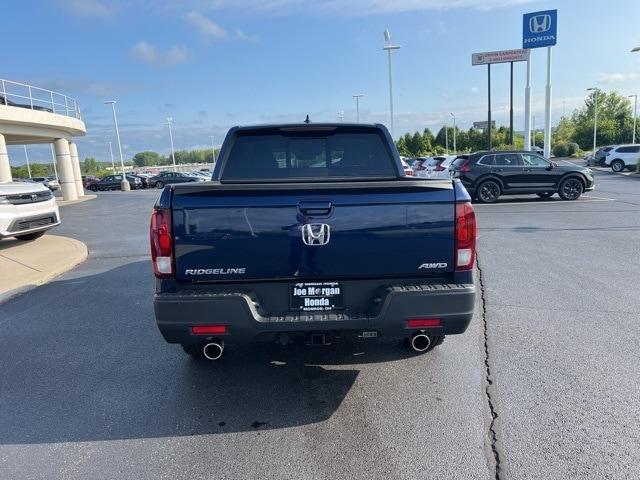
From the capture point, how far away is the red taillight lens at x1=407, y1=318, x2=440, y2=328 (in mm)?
3139

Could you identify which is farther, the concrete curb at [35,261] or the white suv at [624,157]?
the white suv at [624,157]

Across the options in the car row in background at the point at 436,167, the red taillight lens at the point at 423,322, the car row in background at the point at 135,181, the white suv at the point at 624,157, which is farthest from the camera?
the car row in background at the point at 135,181

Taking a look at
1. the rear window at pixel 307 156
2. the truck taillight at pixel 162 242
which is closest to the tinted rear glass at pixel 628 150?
the rear window at pixel 307 156

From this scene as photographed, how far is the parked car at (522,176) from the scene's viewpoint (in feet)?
52.3

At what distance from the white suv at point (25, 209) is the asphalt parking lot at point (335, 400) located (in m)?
3.66

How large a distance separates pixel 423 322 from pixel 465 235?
2.08 feet

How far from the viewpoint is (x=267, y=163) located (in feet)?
14.2

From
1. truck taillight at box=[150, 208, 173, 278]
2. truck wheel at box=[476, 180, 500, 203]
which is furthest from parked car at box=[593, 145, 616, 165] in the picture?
truck taillight at box=[150, 208, 173, 278]

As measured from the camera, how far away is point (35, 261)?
8352 mm

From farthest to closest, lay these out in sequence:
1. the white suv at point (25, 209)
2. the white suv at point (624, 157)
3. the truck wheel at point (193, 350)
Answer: the white suv at point (624, 157)
the white suv at point (25, 209)
the truck wheel at point (193, 350)

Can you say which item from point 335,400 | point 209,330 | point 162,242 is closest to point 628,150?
point 335,400

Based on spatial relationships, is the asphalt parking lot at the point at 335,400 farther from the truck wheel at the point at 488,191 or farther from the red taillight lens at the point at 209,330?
the truck wheel at the point at 488,191

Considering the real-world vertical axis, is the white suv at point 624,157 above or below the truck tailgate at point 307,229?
below

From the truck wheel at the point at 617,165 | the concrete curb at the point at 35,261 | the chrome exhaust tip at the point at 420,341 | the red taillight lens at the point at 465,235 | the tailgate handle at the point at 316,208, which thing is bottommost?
the truck wheel at the point at 617,165
